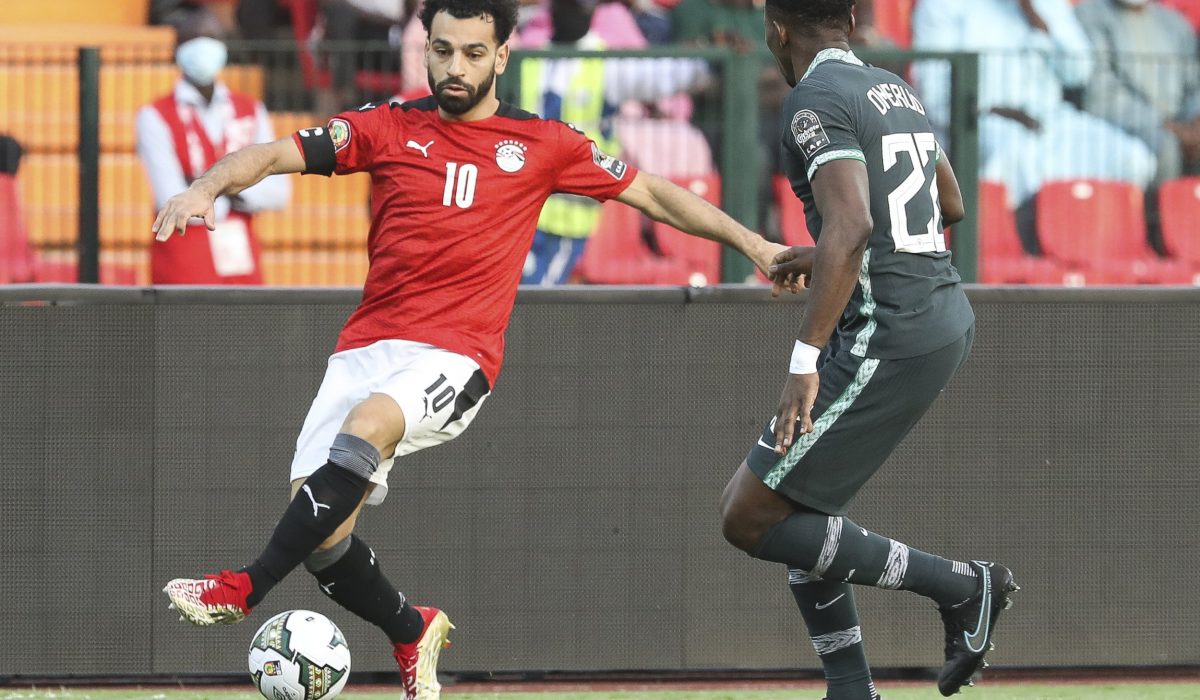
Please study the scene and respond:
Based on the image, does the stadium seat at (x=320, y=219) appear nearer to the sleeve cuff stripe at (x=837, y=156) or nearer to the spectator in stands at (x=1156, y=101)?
the spectator in stands at (x=1156, y=101)

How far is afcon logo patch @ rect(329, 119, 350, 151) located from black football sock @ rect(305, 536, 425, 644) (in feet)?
4.39

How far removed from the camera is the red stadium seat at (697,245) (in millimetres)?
8922

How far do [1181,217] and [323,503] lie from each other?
5.98 metres

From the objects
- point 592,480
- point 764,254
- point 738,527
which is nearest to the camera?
point 738,527

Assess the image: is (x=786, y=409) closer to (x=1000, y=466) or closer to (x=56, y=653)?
(x=1000, y=466)

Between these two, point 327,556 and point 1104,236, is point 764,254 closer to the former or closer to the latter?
point 327,556

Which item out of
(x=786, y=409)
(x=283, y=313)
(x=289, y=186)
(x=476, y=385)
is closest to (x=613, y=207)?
(x=289, y=186)

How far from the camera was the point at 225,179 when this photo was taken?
5.73 metres

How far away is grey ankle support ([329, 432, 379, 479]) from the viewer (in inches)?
222

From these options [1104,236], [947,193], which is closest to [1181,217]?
[1104,236]

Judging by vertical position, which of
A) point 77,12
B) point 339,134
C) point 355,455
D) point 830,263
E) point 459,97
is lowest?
point 355,455

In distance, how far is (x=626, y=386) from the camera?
22.9ft

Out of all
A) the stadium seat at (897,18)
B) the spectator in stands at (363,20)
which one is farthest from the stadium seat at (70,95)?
the stadium seat at (897,18)

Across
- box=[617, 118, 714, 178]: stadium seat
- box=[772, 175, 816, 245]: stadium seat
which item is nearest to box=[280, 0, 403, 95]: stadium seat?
box=[617, 118, 714, 178]: stadium seat
